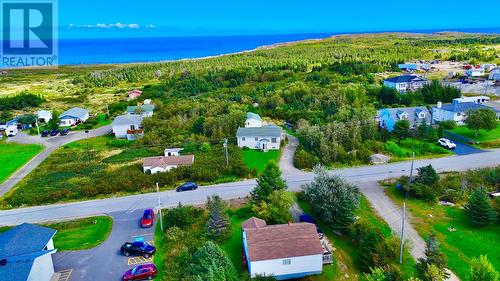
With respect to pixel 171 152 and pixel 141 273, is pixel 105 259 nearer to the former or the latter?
pixel 141 273

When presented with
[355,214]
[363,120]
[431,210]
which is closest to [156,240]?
[355,214]

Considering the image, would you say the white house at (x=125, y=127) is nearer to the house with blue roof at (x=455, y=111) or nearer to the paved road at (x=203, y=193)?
the paved road at (x=203, y=193)

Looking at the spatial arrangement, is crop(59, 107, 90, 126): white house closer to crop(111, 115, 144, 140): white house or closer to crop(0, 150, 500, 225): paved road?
crop(111, 115, 144, 140): white house

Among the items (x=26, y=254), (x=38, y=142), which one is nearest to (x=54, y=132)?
(x=38, y=142)

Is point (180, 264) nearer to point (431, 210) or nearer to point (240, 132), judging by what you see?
point (431, 210)

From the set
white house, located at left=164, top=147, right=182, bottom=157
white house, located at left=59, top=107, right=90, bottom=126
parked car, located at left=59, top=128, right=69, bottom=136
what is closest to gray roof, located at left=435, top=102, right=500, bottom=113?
white house, located at left=164, top=147, right=182, bottom=157

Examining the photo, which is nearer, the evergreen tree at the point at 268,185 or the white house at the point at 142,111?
the evergreen tree at the point at 268,185

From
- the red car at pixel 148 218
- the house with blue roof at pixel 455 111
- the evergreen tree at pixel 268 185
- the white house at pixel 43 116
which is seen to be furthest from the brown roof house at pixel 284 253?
the white house at pixel 43 116
